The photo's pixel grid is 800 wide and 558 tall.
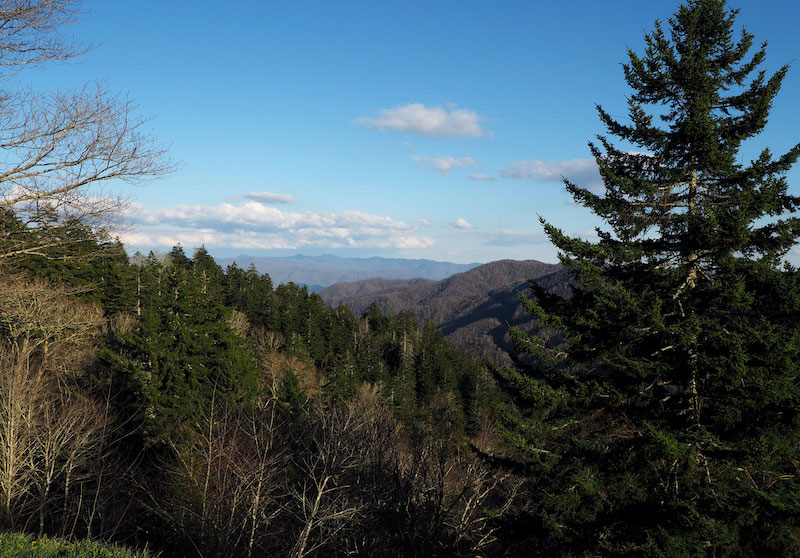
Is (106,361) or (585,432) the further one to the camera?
(106,361)

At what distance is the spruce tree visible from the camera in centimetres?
757

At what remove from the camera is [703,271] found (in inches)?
346

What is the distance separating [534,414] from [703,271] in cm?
465

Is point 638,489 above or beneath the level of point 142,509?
above

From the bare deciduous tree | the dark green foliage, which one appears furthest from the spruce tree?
the dark green foliage

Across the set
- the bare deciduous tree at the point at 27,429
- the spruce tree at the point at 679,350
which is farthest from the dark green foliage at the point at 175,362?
the spruce tree at the point at 679,350

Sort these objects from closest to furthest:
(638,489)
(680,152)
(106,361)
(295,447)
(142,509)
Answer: (638,489) < (680,152) < (142,509) < (295,447) < (106,361)

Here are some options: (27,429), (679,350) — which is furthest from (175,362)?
(679,350)

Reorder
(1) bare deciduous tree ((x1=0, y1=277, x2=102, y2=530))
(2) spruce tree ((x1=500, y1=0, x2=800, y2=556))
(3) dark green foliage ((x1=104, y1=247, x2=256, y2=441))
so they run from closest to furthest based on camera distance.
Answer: (2) spruce tree ((x1=500, y1=0, x2=800, y2=556)) < (1) bare deciduous tree ((x1=0, y1=277, x2=102, y2=530)) < (3) dark green foliage ((x1=104, y1=247, x2=256, y2=441))

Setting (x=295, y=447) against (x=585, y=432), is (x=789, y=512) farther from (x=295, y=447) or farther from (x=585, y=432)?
(x=295, y=447)

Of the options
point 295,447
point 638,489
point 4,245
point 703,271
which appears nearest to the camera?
point 4,245

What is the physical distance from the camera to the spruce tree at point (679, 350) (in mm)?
7574

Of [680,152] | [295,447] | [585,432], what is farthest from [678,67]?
[295,447]

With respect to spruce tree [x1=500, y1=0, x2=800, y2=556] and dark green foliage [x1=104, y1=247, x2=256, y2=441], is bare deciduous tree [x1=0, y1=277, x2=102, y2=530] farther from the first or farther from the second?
spruce tree [x1=500, y1=0, x2=800, y2=556]
